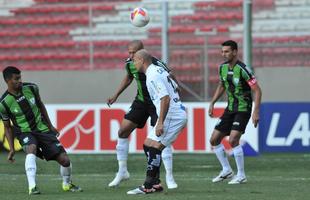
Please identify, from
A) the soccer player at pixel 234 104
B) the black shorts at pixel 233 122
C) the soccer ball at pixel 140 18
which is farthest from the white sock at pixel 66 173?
the soccer ball at pixel 140 18

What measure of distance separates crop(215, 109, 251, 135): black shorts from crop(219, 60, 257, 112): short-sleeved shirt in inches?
3.0

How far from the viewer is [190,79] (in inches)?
869

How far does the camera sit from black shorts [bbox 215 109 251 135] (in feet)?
42.5

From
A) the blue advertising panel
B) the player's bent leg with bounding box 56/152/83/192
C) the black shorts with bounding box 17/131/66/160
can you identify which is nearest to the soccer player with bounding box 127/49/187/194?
the player's bent leg with bounding box 56/152/83/192

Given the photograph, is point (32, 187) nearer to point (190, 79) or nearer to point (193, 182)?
point (193, 182)

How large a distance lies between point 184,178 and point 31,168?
3.30 m

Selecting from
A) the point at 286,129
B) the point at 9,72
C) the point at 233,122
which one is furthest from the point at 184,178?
the point at 286,129

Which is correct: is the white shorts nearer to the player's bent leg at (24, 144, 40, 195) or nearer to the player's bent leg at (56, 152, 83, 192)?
the player's bent leg at (56, 152, 83, 192)

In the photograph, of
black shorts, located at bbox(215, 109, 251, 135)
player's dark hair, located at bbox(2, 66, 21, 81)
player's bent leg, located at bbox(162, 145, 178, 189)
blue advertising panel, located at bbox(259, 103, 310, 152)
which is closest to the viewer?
player's dark hair, located at bbox(2, 66, 21, 81)

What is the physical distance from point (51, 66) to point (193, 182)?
1236cm

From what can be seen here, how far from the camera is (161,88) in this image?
34.0ft

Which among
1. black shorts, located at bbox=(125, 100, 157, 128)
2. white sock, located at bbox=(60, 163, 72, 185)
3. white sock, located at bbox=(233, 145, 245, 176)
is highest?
black shorts, located at bbox=(125, 100, 157, 128)

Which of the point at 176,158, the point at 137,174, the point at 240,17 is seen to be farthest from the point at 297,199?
the point at 240,17

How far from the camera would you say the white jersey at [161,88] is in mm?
10383
